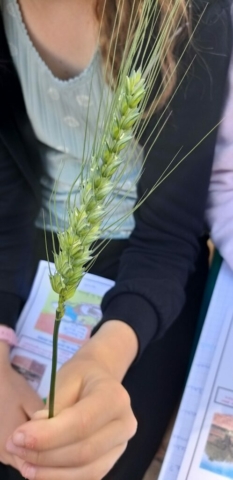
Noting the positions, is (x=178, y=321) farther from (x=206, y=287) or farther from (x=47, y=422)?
(x=47, y=422)

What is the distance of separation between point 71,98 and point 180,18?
6.5 inches

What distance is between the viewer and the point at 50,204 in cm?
70

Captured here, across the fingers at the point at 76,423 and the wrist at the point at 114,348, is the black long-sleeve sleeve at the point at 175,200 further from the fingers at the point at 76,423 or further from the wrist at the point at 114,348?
the fingers at the point at 76,423

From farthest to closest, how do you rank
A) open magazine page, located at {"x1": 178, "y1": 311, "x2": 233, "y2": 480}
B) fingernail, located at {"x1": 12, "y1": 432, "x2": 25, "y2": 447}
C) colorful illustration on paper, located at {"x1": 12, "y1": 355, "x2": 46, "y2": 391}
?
colorful illustration on paper, located at {"x1": 12, "y1": 355, "x2": 46, "y2": 391}
open magazine page, located at {"x1": 178, "y1": 311, "x2": 233, "y2": 480}
fingernail, located at {"x1": 12, "y1": 432, "x2": 25, "y2": 447}

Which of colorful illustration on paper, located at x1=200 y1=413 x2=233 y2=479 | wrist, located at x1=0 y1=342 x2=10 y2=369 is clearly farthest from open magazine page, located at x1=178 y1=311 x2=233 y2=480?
wrist, located at x1=0 y1=342 x2=10 y2=369

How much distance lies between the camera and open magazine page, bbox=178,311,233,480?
0.50 metres

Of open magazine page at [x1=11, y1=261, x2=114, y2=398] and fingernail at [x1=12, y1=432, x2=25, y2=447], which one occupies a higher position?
fingernail at [x1=12, y1=432, x2=25, y2=447]

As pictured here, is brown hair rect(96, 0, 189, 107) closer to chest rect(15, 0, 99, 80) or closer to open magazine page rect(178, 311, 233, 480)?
chest rect(15, 0, 99, 80)

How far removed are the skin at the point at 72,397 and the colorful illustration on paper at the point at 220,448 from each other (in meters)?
0.08

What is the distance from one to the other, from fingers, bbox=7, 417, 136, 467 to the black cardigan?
0.14 m

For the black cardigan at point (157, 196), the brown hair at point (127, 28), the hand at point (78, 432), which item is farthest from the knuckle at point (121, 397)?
the brown hair at point (127, 28)

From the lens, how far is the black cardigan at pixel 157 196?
1.83 feet

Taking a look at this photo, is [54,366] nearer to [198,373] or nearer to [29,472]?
[29,472]

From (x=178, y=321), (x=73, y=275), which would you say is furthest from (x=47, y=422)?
(x=178, y=321)
